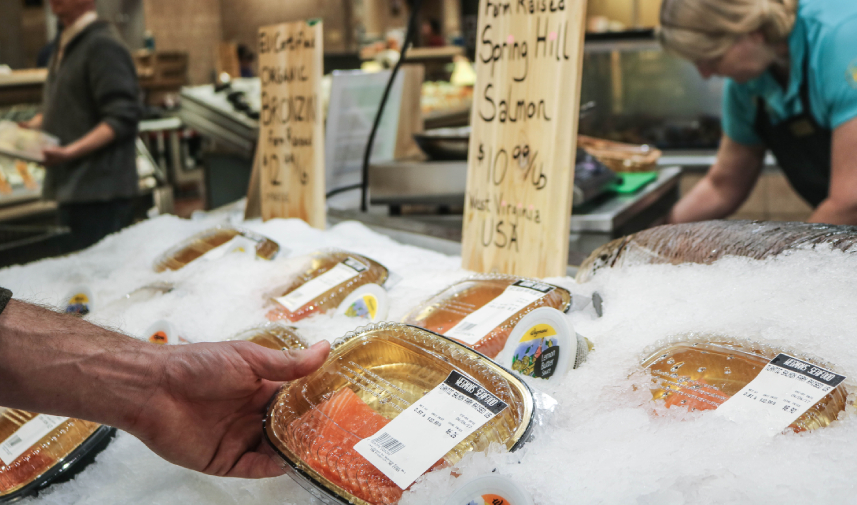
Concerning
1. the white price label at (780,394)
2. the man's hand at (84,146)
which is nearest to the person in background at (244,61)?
the man's hand at (84,146)

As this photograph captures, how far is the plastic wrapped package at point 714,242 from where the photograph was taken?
92 cm

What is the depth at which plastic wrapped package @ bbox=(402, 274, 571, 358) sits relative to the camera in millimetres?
923

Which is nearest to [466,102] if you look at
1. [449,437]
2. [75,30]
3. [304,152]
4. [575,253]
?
[75,30]

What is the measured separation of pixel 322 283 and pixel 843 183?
1.36 metres

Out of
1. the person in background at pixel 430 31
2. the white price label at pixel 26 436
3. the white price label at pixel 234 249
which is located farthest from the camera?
the person in background at pixel 430 31

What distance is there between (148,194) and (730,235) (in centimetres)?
449

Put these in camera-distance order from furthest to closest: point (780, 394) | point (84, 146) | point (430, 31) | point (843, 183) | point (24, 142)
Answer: point (430, 31) → point (84, 146) → point (24, 142) → point (843, 183) → point (780, 394)

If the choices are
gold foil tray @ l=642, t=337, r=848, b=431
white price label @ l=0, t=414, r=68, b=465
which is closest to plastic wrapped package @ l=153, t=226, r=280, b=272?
white price label @ l=0, t=414, r=68, b=465

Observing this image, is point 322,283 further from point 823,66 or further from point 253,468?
point 823,66

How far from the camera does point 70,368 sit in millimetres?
743

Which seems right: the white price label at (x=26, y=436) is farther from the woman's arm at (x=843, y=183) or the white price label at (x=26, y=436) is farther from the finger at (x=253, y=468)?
the woman's arm at (x=843, y=183)

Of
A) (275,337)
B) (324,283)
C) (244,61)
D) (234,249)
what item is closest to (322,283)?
(324,283)

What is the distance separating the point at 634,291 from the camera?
38.8 inches

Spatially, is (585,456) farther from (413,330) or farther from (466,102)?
(466,102)
